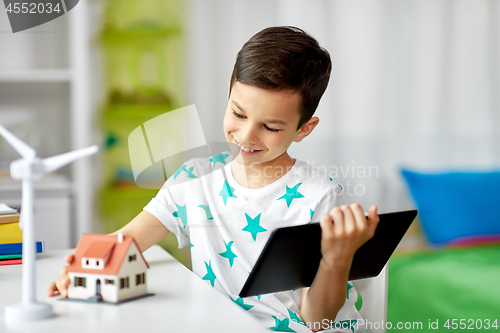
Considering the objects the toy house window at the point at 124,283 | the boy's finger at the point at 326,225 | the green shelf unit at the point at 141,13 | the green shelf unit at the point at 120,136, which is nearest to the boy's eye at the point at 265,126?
the boy's finger at the point at 326,225

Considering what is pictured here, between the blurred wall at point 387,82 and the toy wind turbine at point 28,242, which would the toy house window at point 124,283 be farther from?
the blurred wall at point 387,82

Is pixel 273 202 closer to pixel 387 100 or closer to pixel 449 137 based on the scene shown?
pixel 387 100

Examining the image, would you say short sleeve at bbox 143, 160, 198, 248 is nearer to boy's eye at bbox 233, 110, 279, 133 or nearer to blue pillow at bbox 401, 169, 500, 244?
boy's eye at bbox 233, 110, 279, 133

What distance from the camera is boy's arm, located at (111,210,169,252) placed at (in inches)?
31.8

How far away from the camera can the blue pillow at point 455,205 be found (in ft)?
5.45

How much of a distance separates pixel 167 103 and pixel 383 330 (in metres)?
1.16

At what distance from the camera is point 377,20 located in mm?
1864

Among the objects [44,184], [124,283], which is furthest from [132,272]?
[44,184]

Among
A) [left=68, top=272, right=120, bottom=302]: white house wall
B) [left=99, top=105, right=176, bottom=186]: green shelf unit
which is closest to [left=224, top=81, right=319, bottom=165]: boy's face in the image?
[left=68, top=272, right=120, bottom=302]: white house wall

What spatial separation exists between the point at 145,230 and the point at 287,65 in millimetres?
366

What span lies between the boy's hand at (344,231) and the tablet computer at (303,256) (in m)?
0.01

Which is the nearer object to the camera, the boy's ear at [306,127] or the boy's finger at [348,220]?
the boy's finger at [348,220]

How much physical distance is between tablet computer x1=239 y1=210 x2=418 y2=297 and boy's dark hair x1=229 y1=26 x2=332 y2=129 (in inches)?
10.1

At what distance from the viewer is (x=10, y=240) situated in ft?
2.58
